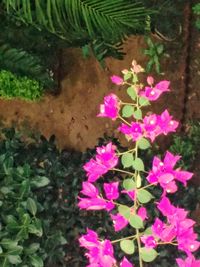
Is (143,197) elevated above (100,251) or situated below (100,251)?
above

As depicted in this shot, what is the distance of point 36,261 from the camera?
7.66 ft

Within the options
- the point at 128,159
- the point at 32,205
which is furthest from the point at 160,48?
the point at 128,159

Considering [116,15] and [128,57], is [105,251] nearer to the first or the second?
[116,15]

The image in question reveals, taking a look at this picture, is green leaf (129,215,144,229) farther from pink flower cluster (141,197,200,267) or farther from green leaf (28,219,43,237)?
green leaf (28,219,43,237)

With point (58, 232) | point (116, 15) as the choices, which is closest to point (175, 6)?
point (116, 15)

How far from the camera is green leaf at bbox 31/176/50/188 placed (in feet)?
7.94

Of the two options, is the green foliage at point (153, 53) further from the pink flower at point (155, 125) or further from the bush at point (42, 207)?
the pink flower at point (155, 125)

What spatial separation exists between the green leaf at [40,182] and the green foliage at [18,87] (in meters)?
0.86

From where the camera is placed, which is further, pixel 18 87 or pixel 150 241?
pixel 18 87

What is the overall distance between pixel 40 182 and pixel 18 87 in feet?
3.09

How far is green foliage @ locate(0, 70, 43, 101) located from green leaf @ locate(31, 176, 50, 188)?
86 cm

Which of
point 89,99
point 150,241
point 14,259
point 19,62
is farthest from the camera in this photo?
point 89,99

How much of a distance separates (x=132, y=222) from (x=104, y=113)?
40 cm

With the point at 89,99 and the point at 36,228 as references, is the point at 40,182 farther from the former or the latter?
the point at 89,99
